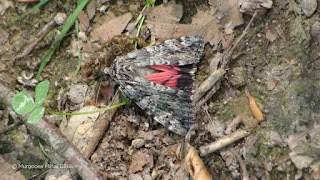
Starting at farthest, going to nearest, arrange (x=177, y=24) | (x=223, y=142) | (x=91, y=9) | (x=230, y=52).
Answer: (x=91, y=9), (x=177, y=24), (x=230, y=52), (x=223, y=142)

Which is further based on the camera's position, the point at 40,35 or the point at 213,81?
the point at 40,35

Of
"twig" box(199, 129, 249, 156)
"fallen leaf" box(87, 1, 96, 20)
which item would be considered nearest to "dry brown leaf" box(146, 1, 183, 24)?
"fallen leaf" box(87, 1, 96, 20)

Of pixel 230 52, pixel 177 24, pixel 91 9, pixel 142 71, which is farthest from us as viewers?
pixel 91 9

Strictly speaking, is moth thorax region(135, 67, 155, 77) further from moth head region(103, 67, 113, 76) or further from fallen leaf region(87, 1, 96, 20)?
fallen leaf region(87, 1, 96, 20)

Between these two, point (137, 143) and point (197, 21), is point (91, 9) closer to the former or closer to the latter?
point (197, 21)

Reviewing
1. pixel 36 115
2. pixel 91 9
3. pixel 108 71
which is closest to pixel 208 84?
pixel 108 71

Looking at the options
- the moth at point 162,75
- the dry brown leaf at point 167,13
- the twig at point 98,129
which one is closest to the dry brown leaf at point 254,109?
the moth at point 162,75

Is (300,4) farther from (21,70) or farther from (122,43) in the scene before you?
(21,70)

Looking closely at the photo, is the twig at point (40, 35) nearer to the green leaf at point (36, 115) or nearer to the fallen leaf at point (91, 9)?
the fallen leaf at point (91, 9)
